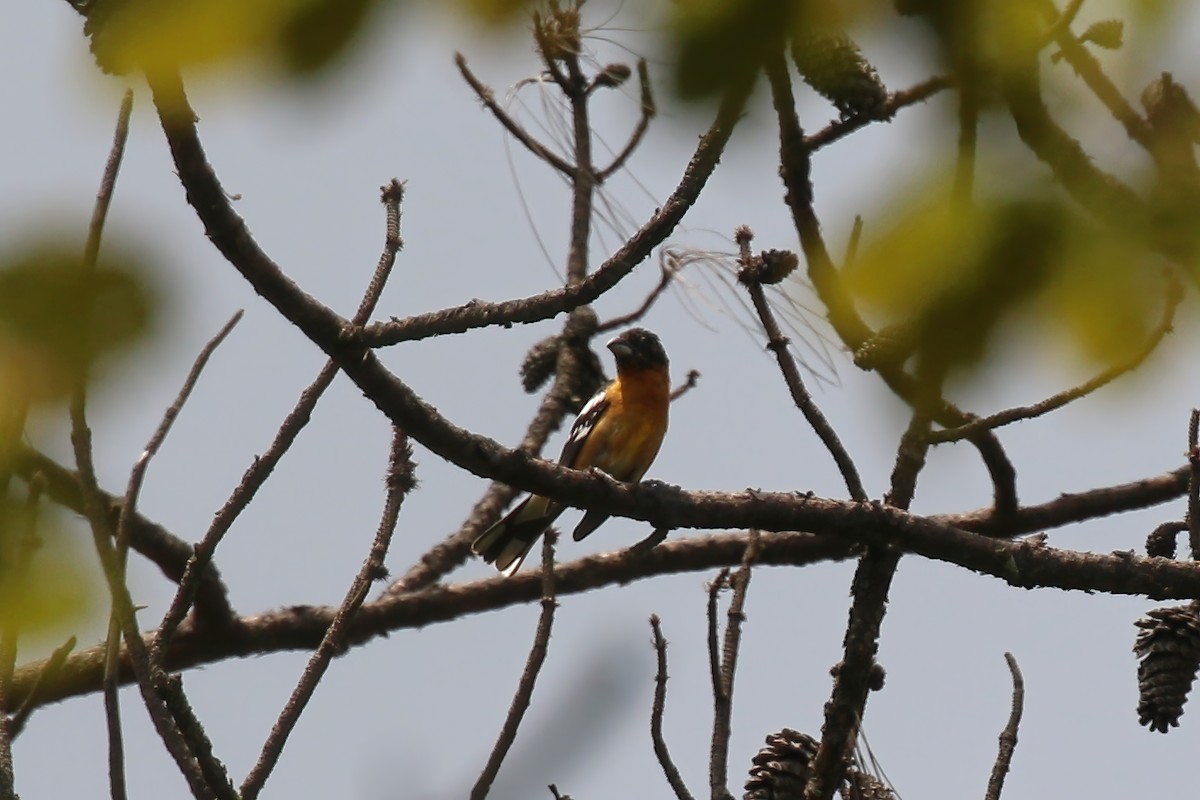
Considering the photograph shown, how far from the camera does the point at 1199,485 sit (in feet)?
13.8

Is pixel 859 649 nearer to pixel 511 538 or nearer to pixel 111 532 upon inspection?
pixel 111 532

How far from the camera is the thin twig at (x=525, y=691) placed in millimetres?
3428

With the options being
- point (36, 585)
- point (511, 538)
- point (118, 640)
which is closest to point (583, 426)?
point (511, 538)

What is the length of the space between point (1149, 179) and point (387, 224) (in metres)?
2.74

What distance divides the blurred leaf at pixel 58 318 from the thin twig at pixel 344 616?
2210 mm

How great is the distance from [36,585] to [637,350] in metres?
7.16

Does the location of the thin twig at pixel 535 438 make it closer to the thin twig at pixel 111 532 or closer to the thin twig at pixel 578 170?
the thin twig at pixel 578 170

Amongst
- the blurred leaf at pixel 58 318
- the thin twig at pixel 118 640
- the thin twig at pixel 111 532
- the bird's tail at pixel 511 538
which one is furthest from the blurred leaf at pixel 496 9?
the bird's tail at pixel 511 538

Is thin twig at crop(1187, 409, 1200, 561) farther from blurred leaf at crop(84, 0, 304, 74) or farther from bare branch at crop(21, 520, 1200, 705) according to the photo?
blurred leaf at crop(84, 0, 304, 74)

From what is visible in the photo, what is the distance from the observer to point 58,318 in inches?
48.7

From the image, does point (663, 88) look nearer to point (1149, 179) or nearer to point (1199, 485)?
point (1149, 179)

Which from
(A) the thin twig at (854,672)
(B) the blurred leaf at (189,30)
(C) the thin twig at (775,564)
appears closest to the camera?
(B) the blurred leaf at (189,30)

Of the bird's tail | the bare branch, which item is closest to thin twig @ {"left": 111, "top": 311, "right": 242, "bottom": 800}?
the bare branch

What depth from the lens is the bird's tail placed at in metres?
7.73
